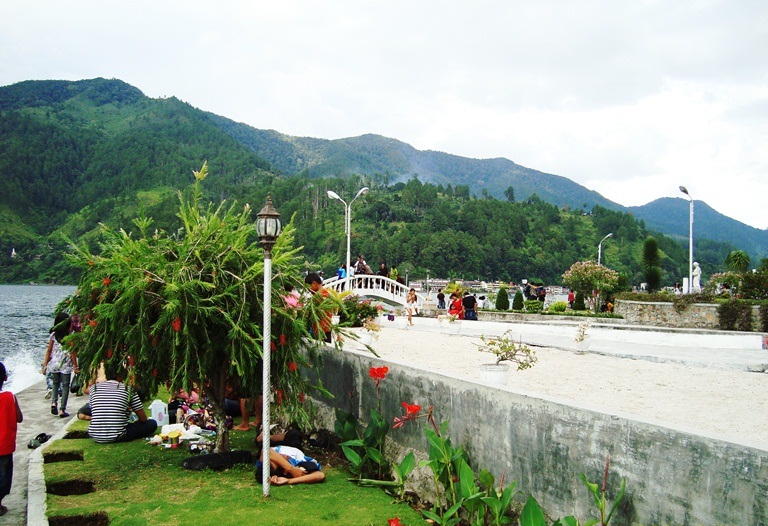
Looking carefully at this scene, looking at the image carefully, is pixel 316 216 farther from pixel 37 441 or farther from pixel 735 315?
pixel 37 441

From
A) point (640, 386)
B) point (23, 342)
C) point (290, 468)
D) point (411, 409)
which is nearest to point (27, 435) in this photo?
point (290, 468)

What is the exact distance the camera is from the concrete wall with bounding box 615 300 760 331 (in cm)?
2364

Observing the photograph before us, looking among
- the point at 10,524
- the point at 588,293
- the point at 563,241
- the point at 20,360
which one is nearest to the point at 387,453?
the point at 10,524

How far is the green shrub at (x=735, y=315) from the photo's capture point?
22109 mm

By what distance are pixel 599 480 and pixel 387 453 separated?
323cm

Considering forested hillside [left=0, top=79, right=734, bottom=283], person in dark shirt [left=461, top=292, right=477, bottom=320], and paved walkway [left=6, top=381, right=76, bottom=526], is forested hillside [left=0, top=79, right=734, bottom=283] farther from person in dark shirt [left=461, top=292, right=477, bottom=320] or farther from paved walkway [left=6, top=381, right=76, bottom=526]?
paved walkway [left=6, top=381, right=76, bottom=526]

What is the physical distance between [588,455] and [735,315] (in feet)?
68.1

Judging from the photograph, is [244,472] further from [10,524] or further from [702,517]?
[702,517]

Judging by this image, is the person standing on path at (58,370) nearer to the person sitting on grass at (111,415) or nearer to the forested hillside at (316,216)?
the person sitting on grass at (111,415)

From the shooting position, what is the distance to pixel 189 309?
6.90 metres

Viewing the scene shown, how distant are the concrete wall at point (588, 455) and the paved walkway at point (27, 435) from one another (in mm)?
3974

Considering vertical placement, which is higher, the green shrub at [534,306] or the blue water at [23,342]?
the green shrub at [534,306]

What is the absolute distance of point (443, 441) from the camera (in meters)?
5.91

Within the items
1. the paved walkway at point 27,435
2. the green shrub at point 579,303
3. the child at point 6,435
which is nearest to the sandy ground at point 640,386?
the child at point 6,435
